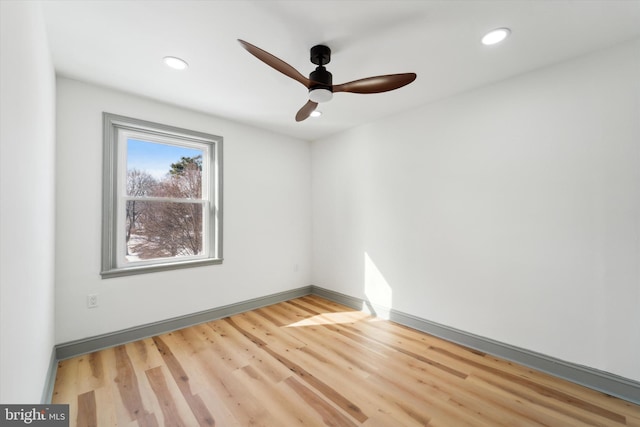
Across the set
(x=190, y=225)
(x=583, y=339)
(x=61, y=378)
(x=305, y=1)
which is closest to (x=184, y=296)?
(x=190, y=225)

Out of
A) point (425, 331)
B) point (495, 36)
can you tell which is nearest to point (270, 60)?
point (495, 36)

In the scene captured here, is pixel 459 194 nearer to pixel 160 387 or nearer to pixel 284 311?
pixel 284 311

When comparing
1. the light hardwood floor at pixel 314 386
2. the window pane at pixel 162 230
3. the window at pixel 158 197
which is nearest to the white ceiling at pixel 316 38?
the window at pixel 158 197

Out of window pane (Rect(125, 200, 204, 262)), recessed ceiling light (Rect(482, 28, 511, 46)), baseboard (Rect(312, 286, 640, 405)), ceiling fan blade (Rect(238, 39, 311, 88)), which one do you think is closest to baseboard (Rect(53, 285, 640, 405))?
baseboard (Rect(312, 286, 640, 405))

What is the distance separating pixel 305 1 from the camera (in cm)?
156

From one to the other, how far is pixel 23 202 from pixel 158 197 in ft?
5.86

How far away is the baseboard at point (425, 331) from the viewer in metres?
1.89

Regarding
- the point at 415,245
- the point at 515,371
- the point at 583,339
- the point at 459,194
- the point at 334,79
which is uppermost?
the point at 334,79

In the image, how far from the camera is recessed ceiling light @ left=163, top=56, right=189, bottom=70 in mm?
2084

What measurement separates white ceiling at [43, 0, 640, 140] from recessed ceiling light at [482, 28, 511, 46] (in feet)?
0.15

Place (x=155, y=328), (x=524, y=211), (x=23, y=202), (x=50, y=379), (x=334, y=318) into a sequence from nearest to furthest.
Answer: (x=23, y=202)
(x=50, y=379)
(x=524, y=211)
(x=155, y=328)
(x=334, y=318)

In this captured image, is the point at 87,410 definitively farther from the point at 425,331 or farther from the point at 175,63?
the point at 425,331

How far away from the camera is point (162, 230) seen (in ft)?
9.84

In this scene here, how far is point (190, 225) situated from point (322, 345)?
209 cm
